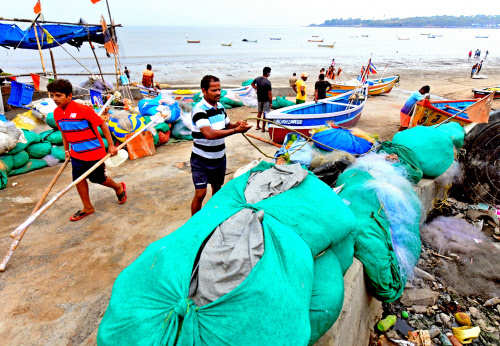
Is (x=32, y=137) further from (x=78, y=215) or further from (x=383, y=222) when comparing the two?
(x=383, y=222)

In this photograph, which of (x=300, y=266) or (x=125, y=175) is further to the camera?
(x=125, y=175)

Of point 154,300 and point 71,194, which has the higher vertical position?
point 154,300

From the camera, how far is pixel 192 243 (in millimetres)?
1439

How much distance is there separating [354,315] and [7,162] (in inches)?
224

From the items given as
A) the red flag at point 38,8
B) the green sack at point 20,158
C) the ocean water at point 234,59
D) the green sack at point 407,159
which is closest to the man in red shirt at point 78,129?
the green sack at point 20,158

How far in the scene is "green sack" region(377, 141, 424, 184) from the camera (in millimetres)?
3504

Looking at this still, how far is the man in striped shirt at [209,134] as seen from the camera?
268 centimetres

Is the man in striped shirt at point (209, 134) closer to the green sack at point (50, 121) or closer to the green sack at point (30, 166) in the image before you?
the green sack at point (30, 166)

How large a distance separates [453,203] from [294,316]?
4742 millimetres

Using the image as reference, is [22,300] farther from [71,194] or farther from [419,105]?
[419,105]

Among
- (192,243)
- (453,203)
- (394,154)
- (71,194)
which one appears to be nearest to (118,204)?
(71,194)

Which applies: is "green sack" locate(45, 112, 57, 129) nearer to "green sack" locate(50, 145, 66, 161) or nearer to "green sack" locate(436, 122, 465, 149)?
"green sack" locate(50, 145, 66, 161)

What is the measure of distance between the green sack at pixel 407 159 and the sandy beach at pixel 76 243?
101 inches

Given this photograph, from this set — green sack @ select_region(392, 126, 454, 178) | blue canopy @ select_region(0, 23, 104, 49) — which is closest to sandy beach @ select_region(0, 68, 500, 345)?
green sack @ select_region(392, 126, 454, 178)
